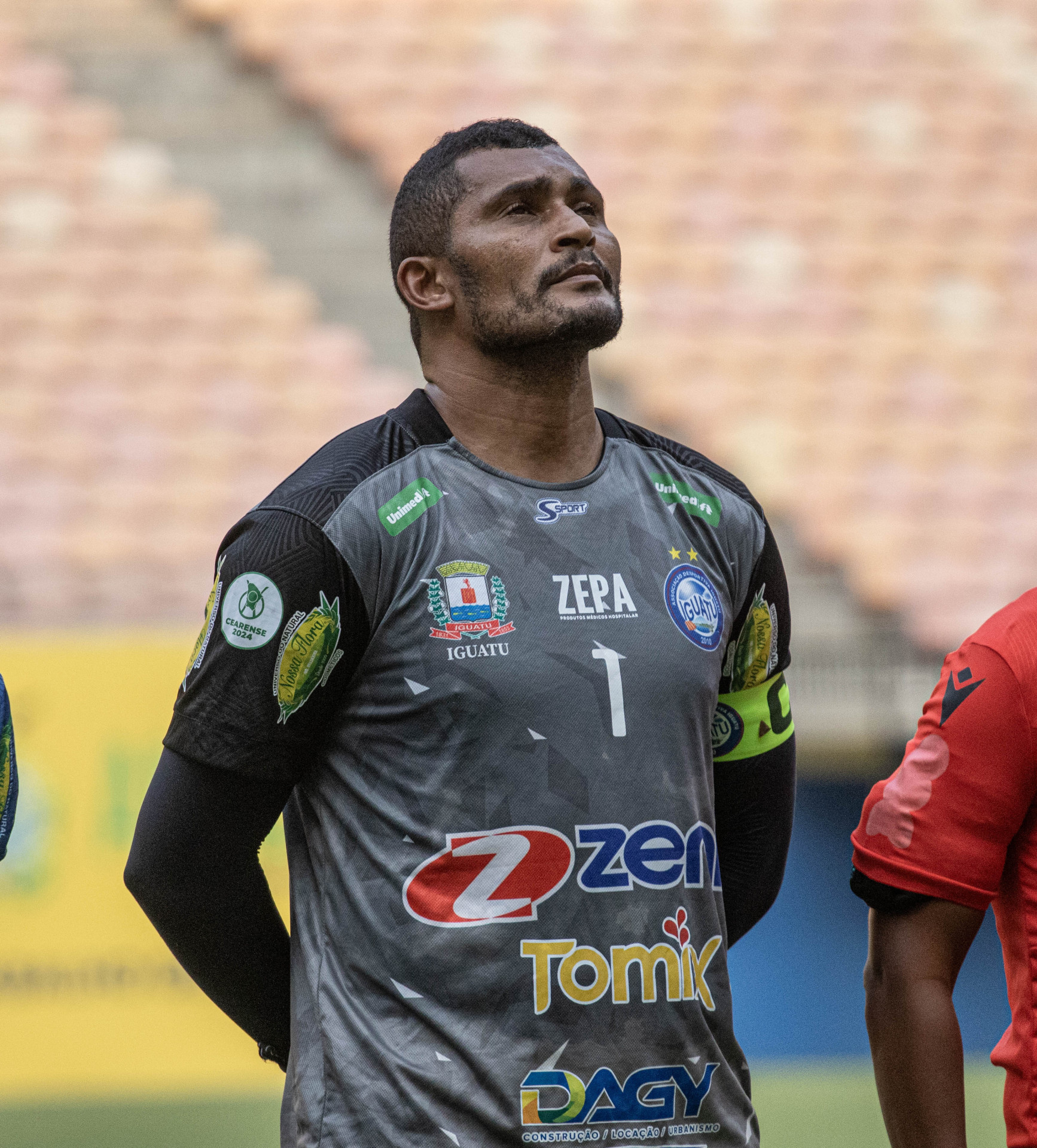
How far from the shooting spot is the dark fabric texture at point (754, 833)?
2012mm

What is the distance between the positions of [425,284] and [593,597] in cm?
48

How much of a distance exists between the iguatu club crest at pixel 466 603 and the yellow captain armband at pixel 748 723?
375 mm

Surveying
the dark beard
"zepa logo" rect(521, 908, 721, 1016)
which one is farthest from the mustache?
"zepa logo" rect(521, 908, 721, 1016)

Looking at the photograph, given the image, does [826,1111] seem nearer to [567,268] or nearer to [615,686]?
[615,686]

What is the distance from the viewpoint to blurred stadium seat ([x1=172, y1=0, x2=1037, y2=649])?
593 cm

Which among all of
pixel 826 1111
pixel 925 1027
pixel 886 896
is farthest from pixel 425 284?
pixel 826 1111

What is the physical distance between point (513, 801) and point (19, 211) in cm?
548

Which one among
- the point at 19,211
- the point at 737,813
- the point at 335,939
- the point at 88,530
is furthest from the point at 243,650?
the point at 19,211

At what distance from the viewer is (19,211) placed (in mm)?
6453

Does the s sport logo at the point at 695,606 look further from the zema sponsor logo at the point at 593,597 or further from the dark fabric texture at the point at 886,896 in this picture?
the dark fabric texture at the point at 886,896

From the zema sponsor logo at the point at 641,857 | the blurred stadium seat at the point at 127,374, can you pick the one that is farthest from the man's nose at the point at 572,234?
the blurred stadium seat at the point at 127,374

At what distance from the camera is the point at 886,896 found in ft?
5.66

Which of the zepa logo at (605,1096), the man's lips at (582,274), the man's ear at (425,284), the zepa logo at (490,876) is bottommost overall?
the zepa logo at (605,1096)

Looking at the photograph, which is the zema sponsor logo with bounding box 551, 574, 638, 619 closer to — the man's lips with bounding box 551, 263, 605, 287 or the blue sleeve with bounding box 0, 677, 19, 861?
the man's lips with bounding box 551, 263, 605, 287
